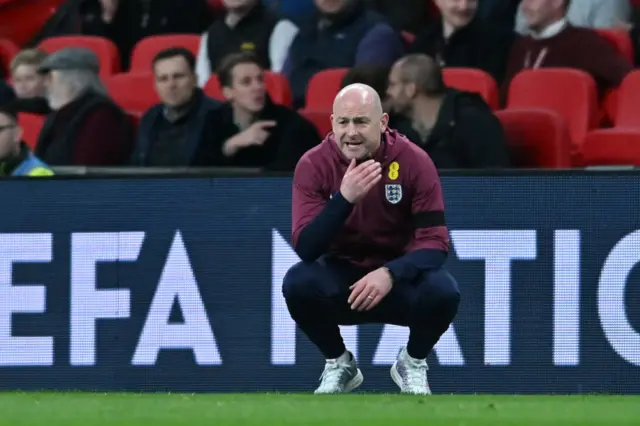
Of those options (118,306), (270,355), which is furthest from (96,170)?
(270,355)

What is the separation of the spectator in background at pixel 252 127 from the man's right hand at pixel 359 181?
2345 mm

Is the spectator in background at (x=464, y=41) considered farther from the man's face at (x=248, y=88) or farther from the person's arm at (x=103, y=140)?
the person's arm at (x=103, y=140)

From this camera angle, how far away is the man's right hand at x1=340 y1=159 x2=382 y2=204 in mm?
6109

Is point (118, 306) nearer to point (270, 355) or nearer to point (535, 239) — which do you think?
point (270, 355)

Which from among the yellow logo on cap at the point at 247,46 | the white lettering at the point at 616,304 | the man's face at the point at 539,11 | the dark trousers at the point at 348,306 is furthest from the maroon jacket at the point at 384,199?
the yellow logo on cap at the point at 247,46

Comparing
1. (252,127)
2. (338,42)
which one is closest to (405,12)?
(338,42)

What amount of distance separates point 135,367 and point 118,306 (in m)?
0.34

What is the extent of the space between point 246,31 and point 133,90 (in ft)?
2.98

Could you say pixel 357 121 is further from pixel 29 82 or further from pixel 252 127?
pixel 29 82

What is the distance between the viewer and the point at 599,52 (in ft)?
30.5

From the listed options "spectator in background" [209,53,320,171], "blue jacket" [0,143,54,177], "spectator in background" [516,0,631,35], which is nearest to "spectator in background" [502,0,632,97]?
"spectator in background" [516,0,631,35]

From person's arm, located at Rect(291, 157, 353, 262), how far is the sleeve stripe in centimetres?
35

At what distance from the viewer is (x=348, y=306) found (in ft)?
21.5

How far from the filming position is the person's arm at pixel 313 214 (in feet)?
20.3
